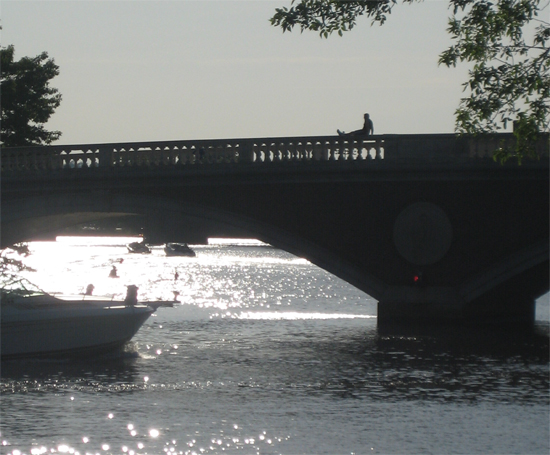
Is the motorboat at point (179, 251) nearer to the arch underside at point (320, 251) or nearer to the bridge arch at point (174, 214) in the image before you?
the bridge arch at point (174, 214)

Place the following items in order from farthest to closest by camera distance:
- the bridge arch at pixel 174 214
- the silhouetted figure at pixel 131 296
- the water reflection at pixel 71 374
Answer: the bridge arch at pixel 174 214 < the silhouetted figure at pixel 131 296 < the water reflection at pixel 71 374

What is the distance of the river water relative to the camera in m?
18.9

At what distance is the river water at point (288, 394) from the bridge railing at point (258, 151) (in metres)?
5.73

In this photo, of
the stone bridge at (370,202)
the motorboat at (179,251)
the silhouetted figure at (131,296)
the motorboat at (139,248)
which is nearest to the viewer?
the silhouetted figure at (131,296)

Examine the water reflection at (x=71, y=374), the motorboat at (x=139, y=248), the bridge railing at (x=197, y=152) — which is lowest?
the motorboat at (x=139, y=248)

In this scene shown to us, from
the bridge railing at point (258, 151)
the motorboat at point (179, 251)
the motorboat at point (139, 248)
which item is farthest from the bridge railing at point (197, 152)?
the motorboat at point (139, 248)

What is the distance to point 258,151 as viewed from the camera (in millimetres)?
35688

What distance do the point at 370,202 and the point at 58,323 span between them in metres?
12.0

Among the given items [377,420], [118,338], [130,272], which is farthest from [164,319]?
[130,272]

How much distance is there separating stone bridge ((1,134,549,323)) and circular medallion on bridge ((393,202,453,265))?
0.03m

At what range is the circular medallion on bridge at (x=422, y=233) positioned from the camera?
34.7 metres

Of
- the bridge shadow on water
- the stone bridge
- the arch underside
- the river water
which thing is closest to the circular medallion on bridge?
the stone bridge

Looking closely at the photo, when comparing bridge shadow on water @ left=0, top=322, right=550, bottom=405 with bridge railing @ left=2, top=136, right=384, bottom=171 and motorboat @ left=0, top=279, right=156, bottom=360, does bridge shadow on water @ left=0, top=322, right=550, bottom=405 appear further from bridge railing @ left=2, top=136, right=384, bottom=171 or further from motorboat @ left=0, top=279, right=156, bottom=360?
bridge railing @ left=2, top=136, right=384, bottom=171

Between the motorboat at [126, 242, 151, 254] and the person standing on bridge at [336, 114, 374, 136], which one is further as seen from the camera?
the motorboat at [126, 242, 151, 254]
